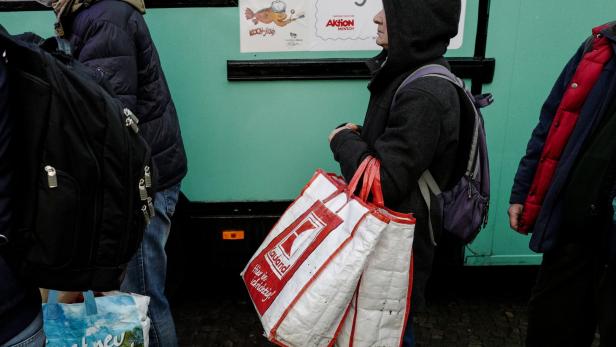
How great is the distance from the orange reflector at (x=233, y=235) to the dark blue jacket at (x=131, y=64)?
70 cm

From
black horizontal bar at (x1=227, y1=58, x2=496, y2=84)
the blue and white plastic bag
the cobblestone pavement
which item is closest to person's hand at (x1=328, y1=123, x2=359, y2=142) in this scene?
black horizontal bar at (x1=227, y1=58, x2=496, y2=84)

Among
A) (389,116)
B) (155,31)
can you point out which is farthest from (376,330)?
(155,31)

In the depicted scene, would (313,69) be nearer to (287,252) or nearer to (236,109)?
(236,109)

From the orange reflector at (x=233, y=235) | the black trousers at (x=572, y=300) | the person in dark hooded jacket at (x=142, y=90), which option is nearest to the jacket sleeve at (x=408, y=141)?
the black trousers at (x=572, y=300)

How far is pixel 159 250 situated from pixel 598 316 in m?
1.66

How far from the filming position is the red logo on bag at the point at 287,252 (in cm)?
182

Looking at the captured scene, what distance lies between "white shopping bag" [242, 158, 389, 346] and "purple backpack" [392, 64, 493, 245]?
9.9 inches

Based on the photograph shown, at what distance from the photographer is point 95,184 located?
49.0 inches

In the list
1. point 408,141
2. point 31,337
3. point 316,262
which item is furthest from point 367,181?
point 31,337

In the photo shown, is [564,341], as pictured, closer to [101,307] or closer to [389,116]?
[389,116]

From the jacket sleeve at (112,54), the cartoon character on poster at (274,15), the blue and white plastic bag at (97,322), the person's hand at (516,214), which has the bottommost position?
the blue and white plastic bag at (97,322)

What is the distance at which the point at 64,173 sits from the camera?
120cm

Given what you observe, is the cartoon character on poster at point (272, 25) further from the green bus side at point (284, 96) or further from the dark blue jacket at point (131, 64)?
the dark blue jacket at point (131, 64)

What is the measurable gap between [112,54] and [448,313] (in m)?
2.23
